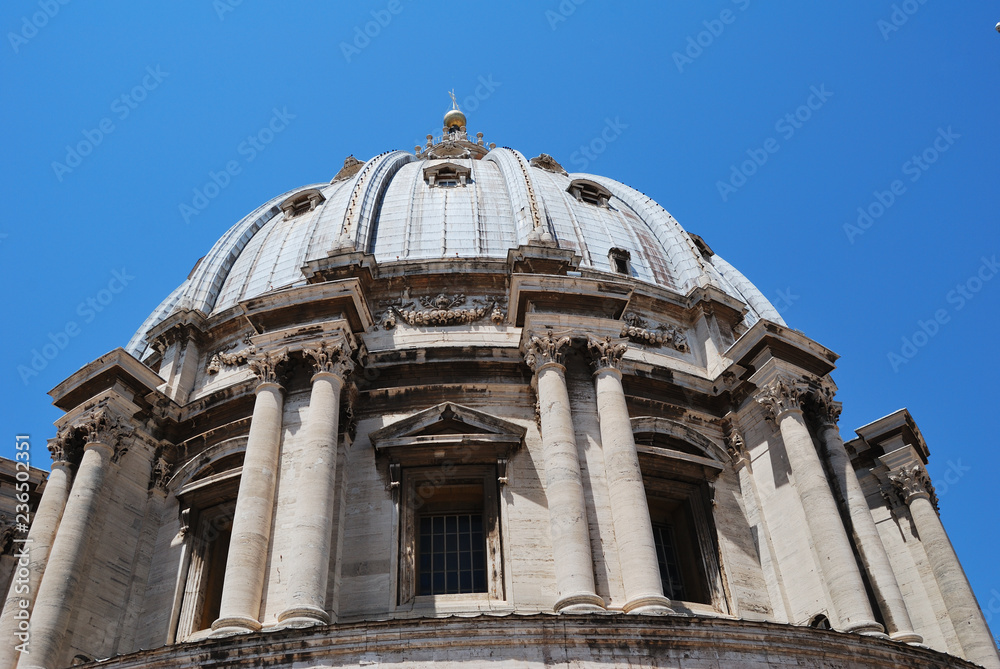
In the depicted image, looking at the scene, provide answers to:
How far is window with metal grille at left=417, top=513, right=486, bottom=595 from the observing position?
20328 millimetres

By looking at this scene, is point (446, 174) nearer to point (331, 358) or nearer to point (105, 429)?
point (331, 358)

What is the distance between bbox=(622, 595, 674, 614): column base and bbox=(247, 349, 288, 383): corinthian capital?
9762 millimetres

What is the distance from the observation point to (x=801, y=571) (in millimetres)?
20750

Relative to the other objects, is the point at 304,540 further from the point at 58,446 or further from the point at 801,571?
the point at 801,571

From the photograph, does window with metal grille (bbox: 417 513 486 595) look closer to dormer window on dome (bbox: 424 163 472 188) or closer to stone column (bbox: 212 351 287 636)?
stone column (bbox: 212 351 287 636)

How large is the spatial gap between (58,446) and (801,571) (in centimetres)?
1868

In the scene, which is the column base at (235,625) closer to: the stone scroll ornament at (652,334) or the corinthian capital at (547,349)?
the corinthian capital at (547,349)

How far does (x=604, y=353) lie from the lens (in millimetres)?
21719

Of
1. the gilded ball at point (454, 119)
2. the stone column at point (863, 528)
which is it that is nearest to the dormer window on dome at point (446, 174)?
the stone column at point (863, 528)

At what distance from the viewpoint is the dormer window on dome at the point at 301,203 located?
1419 inches

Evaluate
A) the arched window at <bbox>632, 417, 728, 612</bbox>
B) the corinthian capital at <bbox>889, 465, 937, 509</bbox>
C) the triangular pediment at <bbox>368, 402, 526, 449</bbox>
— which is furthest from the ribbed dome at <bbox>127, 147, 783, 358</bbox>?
the corinthian capital at <bbox>889, 465, 937, 509</bbox>

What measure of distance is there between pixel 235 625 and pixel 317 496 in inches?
117

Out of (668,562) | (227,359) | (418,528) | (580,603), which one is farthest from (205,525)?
(668,562)

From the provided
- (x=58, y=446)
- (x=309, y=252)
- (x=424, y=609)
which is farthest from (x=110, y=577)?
(x=309, y=252)
